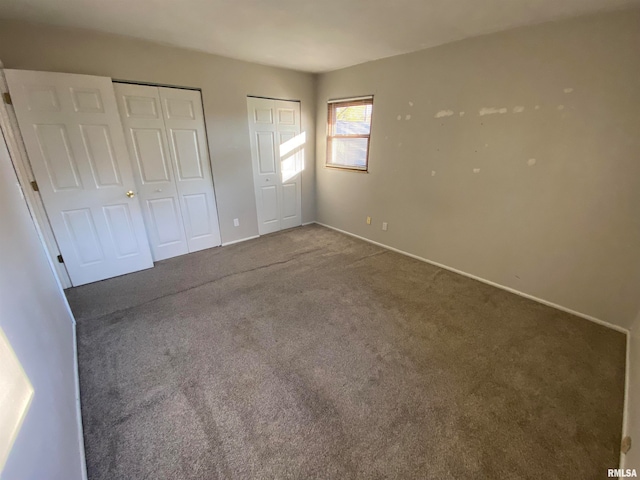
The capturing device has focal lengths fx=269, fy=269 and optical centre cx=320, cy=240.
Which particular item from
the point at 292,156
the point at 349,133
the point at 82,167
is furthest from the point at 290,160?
the point at 82,167

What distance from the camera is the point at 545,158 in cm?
235

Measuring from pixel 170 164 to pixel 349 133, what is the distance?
2452mm

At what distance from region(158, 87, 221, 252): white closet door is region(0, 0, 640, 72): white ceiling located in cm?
58

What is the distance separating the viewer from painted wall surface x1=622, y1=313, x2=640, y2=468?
1219mm

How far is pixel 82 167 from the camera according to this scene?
8.75ft

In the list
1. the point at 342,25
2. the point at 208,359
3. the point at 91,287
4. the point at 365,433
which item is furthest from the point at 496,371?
the point at 91,287

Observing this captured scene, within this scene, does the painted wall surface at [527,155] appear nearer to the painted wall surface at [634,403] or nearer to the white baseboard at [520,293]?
the white baseboard at [520,293]

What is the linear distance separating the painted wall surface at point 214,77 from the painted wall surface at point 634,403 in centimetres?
402

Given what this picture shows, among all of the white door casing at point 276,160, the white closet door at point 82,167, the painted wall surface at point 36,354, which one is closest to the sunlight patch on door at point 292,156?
the white door casing at point 276,160

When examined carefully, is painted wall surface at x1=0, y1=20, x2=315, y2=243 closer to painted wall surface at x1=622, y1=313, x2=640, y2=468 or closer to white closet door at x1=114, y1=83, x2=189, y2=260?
white closet door at x1=114, y1=83, x2=189, y2=260

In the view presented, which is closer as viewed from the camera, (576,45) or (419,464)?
(419,464)

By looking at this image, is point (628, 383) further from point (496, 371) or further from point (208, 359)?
point (208, 359)

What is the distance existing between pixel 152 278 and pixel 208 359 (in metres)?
1.60

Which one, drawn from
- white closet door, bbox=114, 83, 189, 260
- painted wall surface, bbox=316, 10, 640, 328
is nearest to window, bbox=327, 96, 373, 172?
painted wall surface, bbox=316, 10, 640, 328
